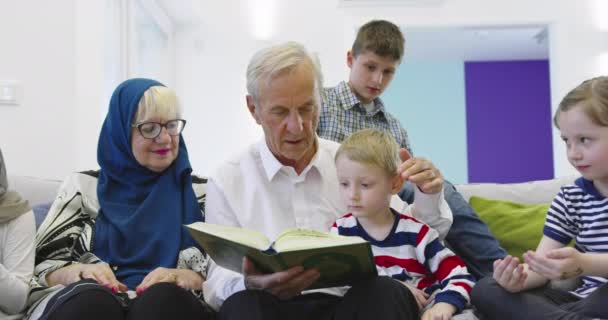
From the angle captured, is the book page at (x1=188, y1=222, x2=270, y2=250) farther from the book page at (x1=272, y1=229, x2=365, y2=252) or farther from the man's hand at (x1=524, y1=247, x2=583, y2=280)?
the man's hand at (x1=524, y1=247, x2=583, y2=280)

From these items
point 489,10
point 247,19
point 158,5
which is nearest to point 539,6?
point 489,10

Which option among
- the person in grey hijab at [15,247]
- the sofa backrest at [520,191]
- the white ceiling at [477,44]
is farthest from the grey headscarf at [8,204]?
the white ceiling at [477,44]

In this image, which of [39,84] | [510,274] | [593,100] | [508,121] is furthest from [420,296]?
[508,121]

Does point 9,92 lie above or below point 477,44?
below

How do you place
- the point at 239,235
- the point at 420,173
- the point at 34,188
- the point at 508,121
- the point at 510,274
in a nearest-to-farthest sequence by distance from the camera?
Result: the point at 239,235
the point at 510,274
the point at 420,173
the point at 34,188
the point at 508,121

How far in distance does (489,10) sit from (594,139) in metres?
4.67

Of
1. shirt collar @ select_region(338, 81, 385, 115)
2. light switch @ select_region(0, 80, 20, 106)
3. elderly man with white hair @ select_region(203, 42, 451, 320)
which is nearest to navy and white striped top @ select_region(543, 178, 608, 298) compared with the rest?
elderly man with white hair @ select_region(203, 42, 451, 320)

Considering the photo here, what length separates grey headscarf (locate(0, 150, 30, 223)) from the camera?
176 centimetres

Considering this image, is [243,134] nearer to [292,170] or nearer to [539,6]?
[539,6]

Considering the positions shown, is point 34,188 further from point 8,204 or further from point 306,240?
point 306,240

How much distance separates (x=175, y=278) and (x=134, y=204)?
13.7 inches

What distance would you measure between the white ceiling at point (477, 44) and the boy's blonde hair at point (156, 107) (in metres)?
5.38

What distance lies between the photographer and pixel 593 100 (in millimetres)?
1477

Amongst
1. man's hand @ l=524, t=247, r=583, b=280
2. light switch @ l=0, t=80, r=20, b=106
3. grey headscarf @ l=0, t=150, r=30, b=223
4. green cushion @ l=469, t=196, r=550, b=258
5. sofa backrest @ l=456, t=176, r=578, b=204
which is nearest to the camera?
man's hand @ l=524, t=247, r=583, b=280
